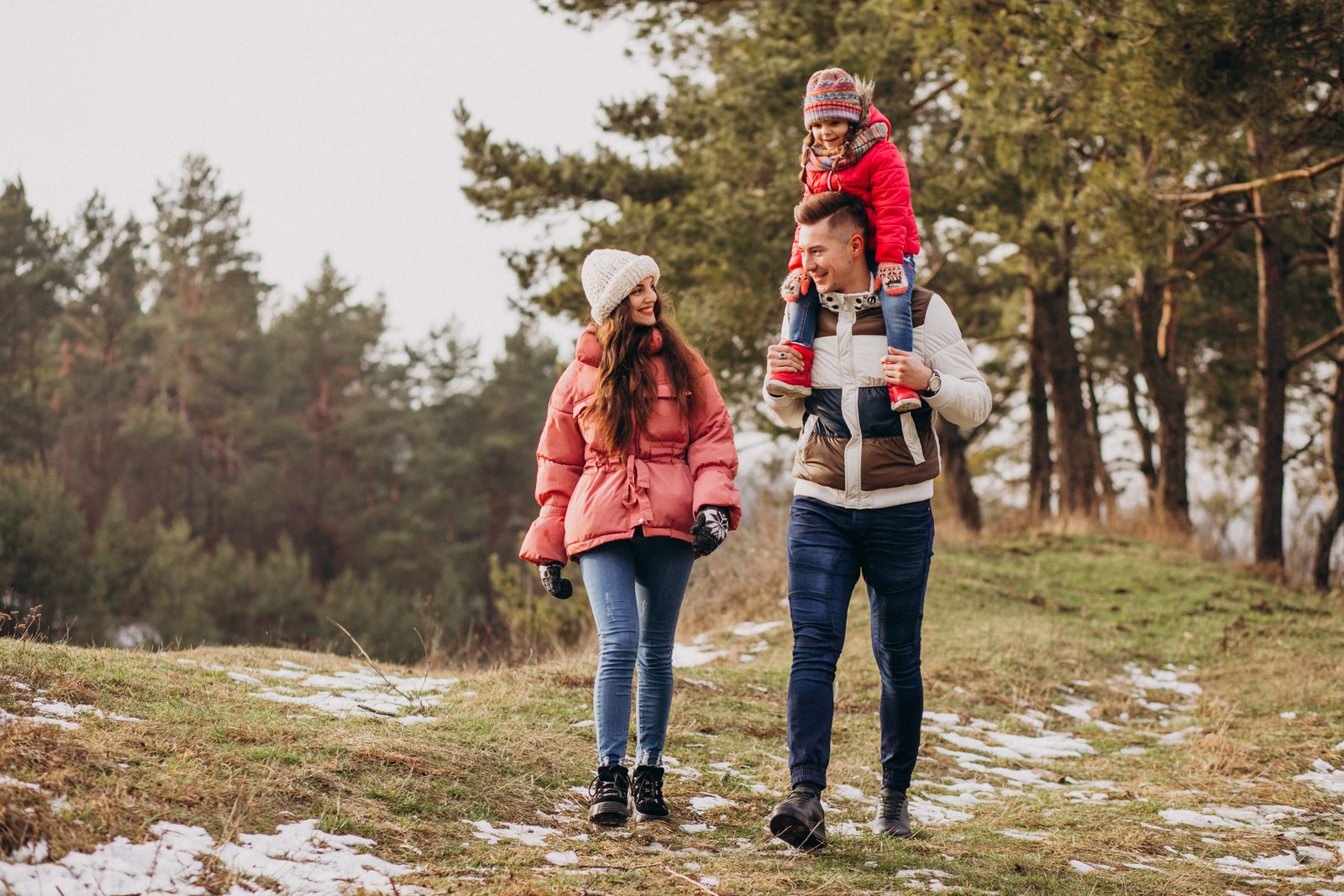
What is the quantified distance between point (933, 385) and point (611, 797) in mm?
1762

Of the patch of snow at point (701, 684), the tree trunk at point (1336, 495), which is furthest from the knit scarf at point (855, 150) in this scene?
the tree trunk at point (1336, 495)

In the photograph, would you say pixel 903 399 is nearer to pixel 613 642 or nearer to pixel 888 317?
pixel 888 317

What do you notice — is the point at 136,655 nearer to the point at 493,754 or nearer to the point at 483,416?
the point at 493,754

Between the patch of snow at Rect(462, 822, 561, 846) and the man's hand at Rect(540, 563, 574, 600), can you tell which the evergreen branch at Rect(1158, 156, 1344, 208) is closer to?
the man's hand at Rect(540, 563, 574, 600)

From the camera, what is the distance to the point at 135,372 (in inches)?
1575

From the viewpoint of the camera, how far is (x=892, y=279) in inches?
155

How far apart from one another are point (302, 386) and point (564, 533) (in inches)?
1572

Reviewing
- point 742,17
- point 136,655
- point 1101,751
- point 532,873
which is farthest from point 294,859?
point 742,17

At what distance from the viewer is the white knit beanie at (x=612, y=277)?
4.25 meters

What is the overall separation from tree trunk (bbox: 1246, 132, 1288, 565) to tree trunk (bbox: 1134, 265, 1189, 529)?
1.90m

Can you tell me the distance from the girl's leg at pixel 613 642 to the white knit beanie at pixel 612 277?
890 millimetres

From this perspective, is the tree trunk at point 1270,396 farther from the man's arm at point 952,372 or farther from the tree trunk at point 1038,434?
the man's arm at point 952,372

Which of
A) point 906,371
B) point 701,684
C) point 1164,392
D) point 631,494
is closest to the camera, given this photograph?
point 906,371

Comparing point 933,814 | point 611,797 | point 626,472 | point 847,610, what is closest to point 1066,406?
point 933,814
